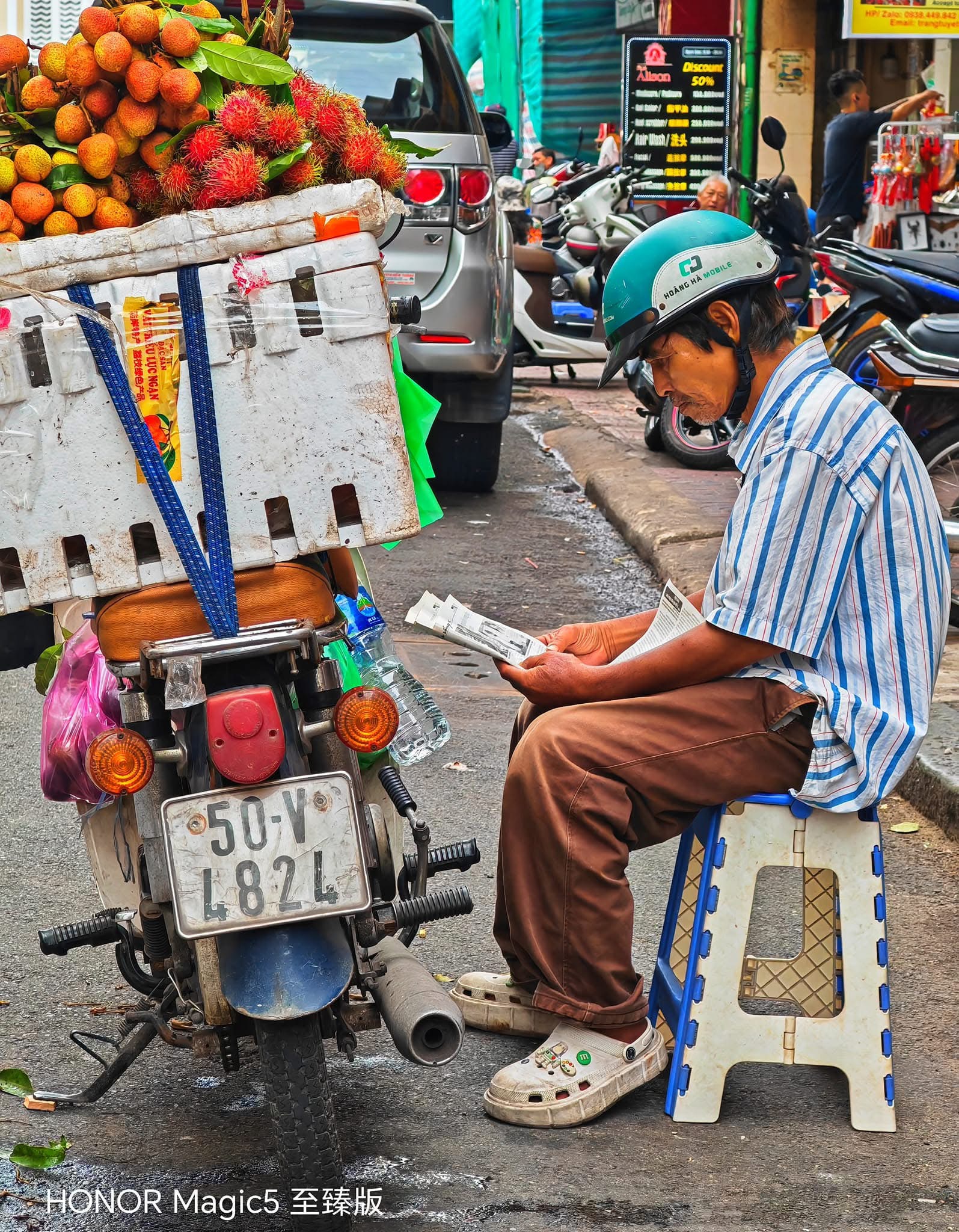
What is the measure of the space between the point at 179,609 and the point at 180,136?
732mm

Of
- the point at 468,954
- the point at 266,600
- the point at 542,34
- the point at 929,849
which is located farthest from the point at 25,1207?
the point at 542,34

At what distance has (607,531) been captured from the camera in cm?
788

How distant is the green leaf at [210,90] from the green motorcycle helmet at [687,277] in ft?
2.36

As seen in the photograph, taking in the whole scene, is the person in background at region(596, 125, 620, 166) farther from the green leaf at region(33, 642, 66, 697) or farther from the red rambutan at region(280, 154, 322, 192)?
the red rambutan at region(280, 154, 322, 192)

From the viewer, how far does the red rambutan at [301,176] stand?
8.16 ft

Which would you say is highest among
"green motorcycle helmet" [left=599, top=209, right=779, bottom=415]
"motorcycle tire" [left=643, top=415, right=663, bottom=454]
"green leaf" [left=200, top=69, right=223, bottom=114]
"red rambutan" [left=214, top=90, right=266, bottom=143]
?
"green leaf" [left=200, top=69, right=223, bottom=114]

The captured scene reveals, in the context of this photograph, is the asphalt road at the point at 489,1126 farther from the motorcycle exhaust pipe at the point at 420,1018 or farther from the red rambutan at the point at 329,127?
the red rambutan at the point at 329,127

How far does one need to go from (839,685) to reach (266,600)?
97 cm

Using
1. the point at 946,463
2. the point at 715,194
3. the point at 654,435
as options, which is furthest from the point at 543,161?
the point at 946,463

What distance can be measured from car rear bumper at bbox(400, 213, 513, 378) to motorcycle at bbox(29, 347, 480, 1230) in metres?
4.60

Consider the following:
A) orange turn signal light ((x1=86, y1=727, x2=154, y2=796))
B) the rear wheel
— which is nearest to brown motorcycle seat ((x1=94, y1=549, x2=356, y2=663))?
orange turn signal light ((x1=86, y1=727, x2=154, y2=796))

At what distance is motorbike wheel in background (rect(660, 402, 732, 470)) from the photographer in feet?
28.9

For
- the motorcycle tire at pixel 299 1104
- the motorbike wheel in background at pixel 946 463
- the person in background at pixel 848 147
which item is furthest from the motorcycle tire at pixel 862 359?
the motorcycle tire at pixel 299 1104

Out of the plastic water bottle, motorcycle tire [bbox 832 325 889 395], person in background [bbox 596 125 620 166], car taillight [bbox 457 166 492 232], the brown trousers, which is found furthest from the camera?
person in background [bbox 596 125 620 166]
